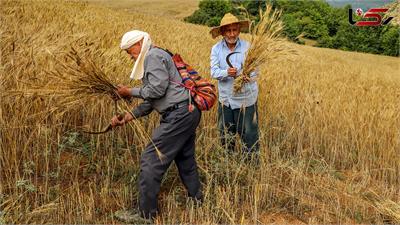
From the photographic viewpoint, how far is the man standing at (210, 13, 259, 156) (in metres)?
3.85

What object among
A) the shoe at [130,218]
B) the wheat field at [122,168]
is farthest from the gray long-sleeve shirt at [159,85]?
the shoe at [130,218]

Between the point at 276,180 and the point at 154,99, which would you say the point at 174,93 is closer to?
the point at 154,99

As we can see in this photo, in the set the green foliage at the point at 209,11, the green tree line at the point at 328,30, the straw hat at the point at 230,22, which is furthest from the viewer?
the green foliage at the point at 209,11

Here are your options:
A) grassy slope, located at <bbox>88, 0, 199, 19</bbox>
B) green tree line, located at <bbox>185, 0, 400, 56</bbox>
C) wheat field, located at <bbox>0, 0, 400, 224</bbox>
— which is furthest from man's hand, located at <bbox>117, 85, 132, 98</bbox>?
grassy slope, located at <bbox>88, 0, 199, 19</bbox>

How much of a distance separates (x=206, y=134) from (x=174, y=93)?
1209 mm

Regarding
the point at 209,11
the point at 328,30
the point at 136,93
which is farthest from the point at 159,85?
the point at 328,30

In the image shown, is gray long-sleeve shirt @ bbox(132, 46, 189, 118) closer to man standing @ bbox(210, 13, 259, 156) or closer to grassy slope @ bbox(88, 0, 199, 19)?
man standing @ bbox(210, 13, 259, 156)

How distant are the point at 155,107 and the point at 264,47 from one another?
1.15m

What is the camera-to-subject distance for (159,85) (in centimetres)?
286

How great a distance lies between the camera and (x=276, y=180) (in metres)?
3.88

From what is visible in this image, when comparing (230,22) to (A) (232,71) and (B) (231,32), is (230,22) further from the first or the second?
(A) (232,71)

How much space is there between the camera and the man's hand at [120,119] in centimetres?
304

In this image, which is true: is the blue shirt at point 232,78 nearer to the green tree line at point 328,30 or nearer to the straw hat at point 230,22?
the straw hat at point 230,22

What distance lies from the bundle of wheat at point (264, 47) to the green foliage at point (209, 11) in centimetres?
3054
